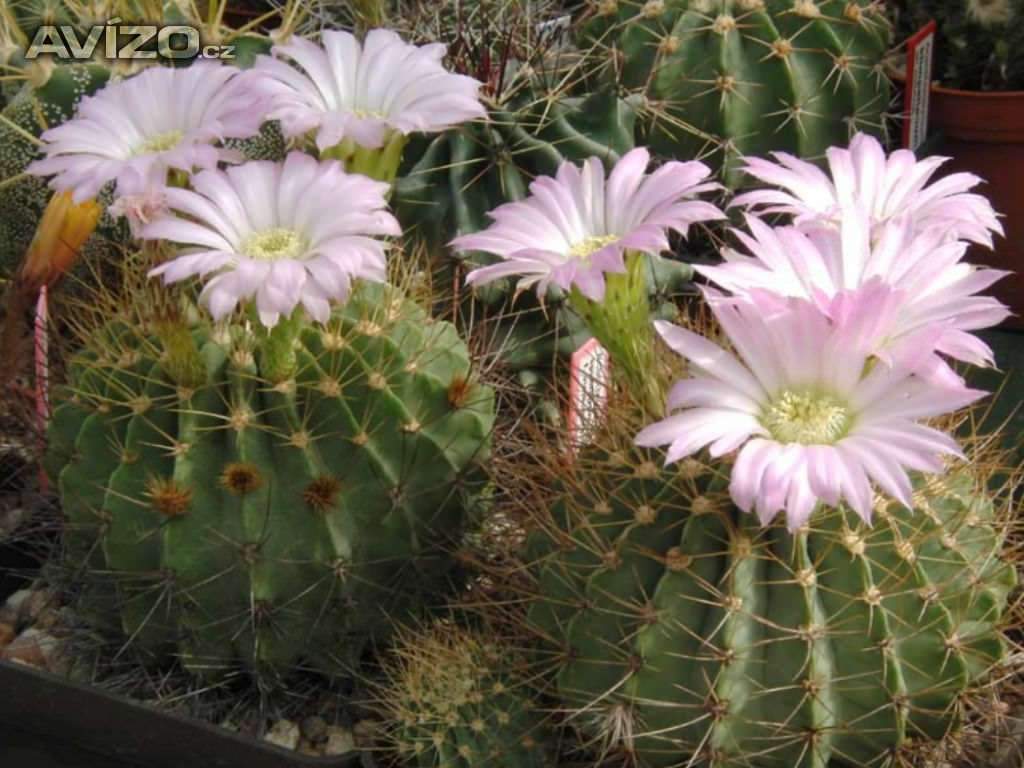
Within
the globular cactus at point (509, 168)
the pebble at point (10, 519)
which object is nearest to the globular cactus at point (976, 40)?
the globular cactus at point (509, 168)

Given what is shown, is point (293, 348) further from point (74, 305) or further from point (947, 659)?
point (947, 659)

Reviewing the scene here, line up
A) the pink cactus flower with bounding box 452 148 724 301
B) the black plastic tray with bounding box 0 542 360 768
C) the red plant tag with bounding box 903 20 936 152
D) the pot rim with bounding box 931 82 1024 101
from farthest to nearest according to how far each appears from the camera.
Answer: the pot rim with bounding box 931 82 1024 101 → the red plant tag with bounding box 903 20 936 152 → the black plastic tray with bounding box 0 542 360 768 → the pink cactus flower with bounding box 452 148 724 301

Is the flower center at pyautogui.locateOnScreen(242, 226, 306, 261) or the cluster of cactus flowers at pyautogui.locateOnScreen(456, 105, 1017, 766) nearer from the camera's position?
the cluster of cactus flowers at pyautogui.locateOnScreen(456, 105, 1017, 766)

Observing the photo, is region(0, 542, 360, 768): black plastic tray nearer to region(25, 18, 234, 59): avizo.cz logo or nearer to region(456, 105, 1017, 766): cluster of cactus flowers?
region(456, 105, 1017, 766): cluster of cactus flowers

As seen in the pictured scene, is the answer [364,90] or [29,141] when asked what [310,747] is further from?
[29,141]

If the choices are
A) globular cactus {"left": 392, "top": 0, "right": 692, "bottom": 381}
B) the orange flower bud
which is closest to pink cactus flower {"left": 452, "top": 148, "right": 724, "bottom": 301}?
globular cactus {"left": 392, "top": 0, "right": 692, "bottom": 381}

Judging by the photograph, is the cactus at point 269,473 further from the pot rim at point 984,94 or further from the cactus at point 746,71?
the pot rim at point 984,94

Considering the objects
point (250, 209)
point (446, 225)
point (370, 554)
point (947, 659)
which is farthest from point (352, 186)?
point (947, 659)

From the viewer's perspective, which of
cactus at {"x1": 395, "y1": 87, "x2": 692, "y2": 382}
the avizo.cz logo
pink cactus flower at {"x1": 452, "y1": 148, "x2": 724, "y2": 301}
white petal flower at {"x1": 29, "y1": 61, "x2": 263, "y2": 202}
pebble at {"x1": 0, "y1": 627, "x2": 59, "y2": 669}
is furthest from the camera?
the avizo.cz logo
